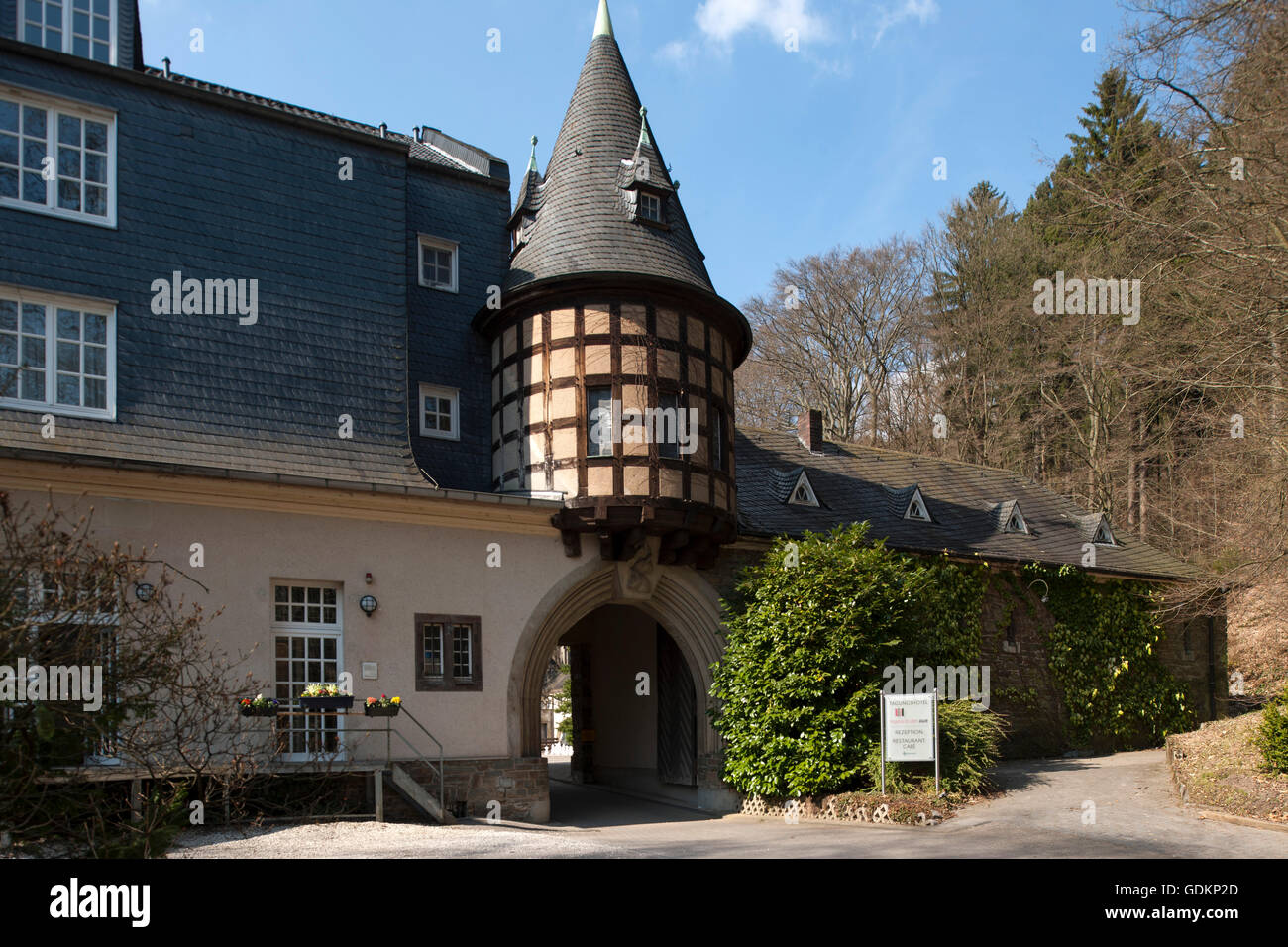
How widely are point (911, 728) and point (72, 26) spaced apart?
45.8ft

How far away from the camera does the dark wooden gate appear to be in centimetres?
1853

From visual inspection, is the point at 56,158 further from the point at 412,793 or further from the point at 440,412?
the point at 412,793

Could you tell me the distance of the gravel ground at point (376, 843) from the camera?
10289mm

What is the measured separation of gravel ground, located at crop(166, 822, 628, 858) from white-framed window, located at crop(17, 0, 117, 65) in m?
10.1

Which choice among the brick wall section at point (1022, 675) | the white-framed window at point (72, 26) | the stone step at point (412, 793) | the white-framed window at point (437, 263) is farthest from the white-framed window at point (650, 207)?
the brick wall section at point (1022, 675)

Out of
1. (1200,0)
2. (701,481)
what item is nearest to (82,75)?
(701,481)

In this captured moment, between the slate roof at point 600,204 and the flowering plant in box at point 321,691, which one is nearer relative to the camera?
the flowering plant in box at point 321,691

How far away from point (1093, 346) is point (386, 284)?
2032cm

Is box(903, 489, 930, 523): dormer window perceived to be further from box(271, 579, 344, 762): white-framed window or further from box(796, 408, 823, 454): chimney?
box(271, 579, 344, 762): white-framed window

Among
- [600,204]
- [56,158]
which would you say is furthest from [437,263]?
[56,158]

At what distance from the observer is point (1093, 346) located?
29.8 meters

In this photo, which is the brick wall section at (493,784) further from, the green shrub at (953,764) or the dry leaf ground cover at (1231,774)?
the dry leaf ground cover at (1231,774)

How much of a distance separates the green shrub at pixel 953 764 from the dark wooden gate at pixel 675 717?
3.97m

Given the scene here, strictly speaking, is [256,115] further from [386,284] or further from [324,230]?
[386,284]
